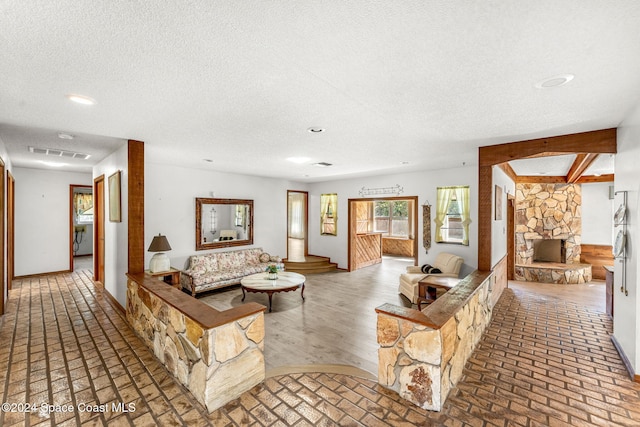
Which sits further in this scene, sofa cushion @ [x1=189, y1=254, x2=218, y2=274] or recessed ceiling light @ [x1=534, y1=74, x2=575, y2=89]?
sofa cushion @ [x1=189, y1=254, x2=218, y2=274]

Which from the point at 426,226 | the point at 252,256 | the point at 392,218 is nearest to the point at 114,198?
the point at 252,256

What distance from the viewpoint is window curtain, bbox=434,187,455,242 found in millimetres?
5770

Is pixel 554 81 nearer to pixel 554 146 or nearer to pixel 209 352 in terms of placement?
pixel 554 146

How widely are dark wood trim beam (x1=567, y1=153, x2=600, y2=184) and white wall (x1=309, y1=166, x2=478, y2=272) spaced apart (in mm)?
1538

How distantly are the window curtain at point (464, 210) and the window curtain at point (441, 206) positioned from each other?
218 millimetres

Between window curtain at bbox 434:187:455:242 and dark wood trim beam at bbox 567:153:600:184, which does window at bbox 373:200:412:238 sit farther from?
dark wood trim beam at bbox 567:153:600:184

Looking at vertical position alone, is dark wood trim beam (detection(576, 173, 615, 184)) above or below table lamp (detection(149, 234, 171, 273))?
above

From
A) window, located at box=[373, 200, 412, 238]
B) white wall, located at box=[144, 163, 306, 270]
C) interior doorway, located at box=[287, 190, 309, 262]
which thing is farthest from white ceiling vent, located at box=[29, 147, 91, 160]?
window, located at box=[373, 200, 412, 238]

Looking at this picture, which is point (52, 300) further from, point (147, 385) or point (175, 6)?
point (175, 6)

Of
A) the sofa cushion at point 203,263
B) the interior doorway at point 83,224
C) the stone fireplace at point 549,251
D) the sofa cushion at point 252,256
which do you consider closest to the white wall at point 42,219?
the interior doorway at point 83,224

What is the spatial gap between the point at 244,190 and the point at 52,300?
3.88 meters

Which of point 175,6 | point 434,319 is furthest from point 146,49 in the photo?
point 434,319

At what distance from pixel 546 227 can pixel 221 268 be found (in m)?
7.71

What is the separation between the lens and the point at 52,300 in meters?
4.43
